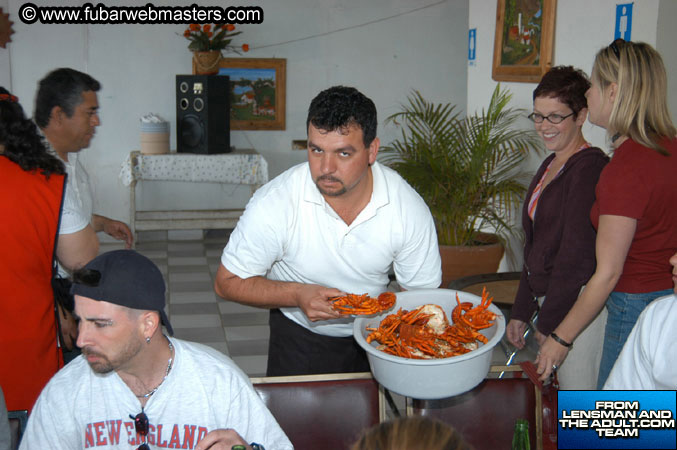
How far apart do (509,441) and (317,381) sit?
1.92 feet

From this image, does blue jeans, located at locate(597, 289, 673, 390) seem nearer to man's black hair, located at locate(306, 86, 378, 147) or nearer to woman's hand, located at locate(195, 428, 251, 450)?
man's black hair, located at locate(306, 86, 378, 147)

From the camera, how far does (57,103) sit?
2826 millimetres

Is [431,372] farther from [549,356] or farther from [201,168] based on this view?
[201,168]

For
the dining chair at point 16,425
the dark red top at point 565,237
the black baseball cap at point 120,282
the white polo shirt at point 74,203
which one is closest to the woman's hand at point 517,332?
the dark red top at point 565,237

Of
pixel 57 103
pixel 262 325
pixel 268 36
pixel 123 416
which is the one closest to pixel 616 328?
pixel 123 416

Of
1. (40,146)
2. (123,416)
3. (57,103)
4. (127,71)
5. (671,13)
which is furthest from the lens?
(127,71)

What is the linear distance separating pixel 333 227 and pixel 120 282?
0.78 meters

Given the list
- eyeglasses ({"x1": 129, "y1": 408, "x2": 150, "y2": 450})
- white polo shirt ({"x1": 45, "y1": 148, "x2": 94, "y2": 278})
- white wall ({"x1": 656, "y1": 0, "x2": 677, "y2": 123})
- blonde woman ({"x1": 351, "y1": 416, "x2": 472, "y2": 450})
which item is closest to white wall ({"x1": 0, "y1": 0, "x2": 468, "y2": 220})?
white polo shirt ({"x1": 45, "y1": 148, "x2": 94, "y2": 278})

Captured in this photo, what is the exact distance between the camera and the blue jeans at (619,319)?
81.4 inches

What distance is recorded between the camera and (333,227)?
217cm

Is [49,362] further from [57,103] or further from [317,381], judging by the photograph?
[57,103]

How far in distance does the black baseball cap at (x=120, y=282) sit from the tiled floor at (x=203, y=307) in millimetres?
2470

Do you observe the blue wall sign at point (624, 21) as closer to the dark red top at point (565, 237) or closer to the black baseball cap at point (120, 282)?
the dark red top at point (565, 237)

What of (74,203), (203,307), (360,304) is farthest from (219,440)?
(203,307)
